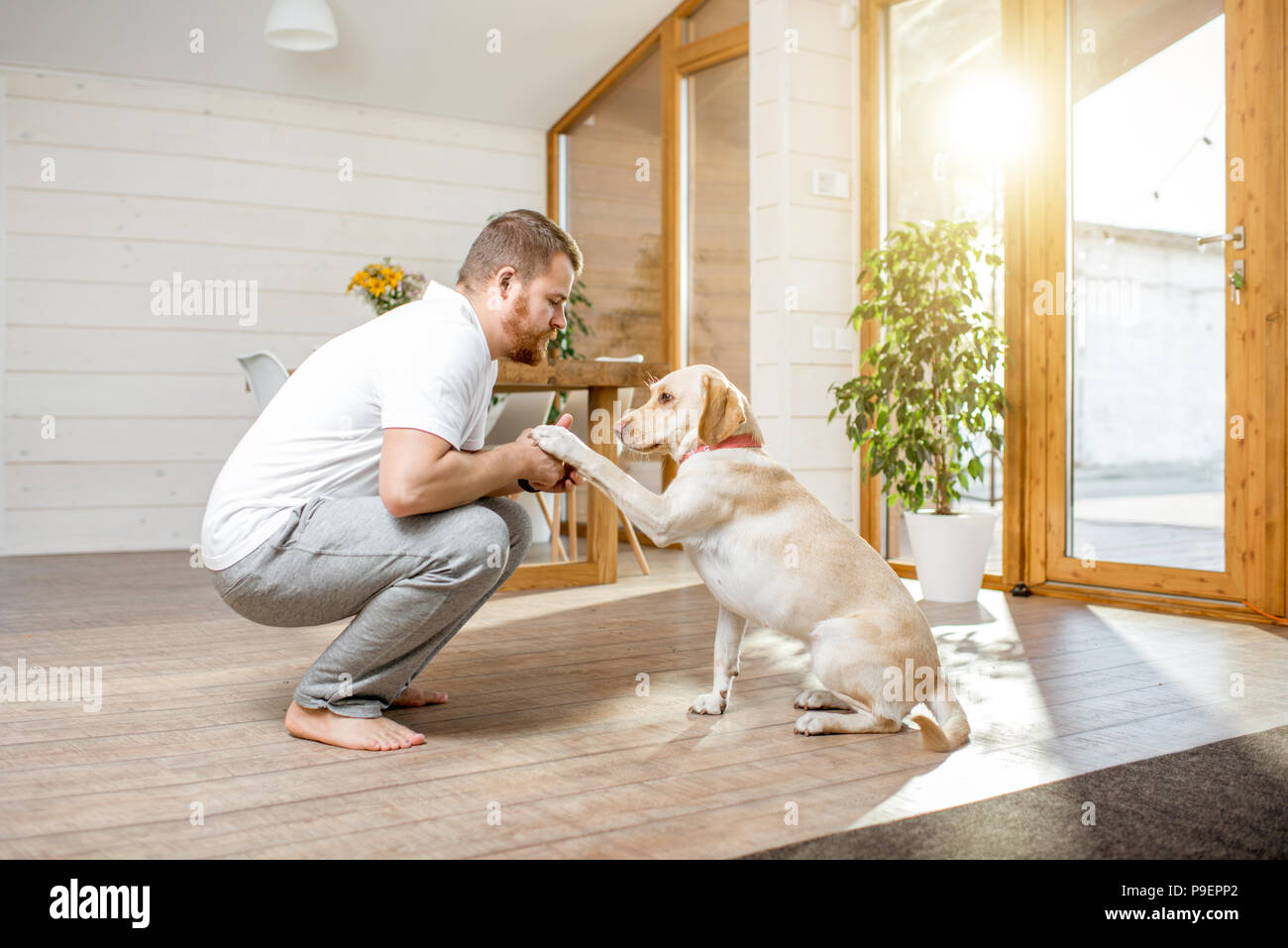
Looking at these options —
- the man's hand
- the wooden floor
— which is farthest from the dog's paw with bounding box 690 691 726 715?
the man's hand

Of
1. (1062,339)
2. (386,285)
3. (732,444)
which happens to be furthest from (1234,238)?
(386,285)

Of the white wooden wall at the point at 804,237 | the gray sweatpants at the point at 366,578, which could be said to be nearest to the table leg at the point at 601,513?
the white wooden wall at the point at 804,237

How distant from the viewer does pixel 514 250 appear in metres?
2.08

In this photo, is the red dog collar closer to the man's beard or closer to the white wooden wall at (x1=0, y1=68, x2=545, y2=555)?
the man's beard

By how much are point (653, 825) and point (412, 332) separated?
0.95m

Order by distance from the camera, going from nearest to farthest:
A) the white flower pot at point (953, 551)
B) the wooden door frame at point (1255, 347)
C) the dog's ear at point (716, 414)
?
the dog's ear at point (716, 414)
the wooden door frame at point (1255, 347)
the white flower pot at point (953, 551)

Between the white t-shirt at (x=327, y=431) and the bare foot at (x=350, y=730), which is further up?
the white t-shirt at (x=327, y=431)

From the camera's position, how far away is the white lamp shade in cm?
489

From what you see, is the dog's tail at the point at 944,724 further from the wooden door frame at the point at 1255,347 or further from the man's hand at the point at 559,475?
the wooden door frame at the point at 1255,347

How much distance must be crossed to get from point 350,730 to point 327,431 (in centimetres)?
56

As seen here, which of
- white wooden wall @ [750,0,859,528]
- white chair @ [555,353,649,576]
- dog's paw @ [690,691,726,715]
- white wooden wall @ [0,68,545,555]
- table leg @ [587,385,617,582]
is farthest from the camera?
white wooden wall @ [0,68,545,555]

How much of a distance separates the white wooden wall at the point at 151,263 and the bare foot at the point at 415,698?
3904 mm

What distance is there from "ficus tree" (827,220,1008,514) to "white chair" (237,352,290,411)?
2.36m

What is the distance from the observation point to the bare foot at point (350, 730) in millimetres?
1999
